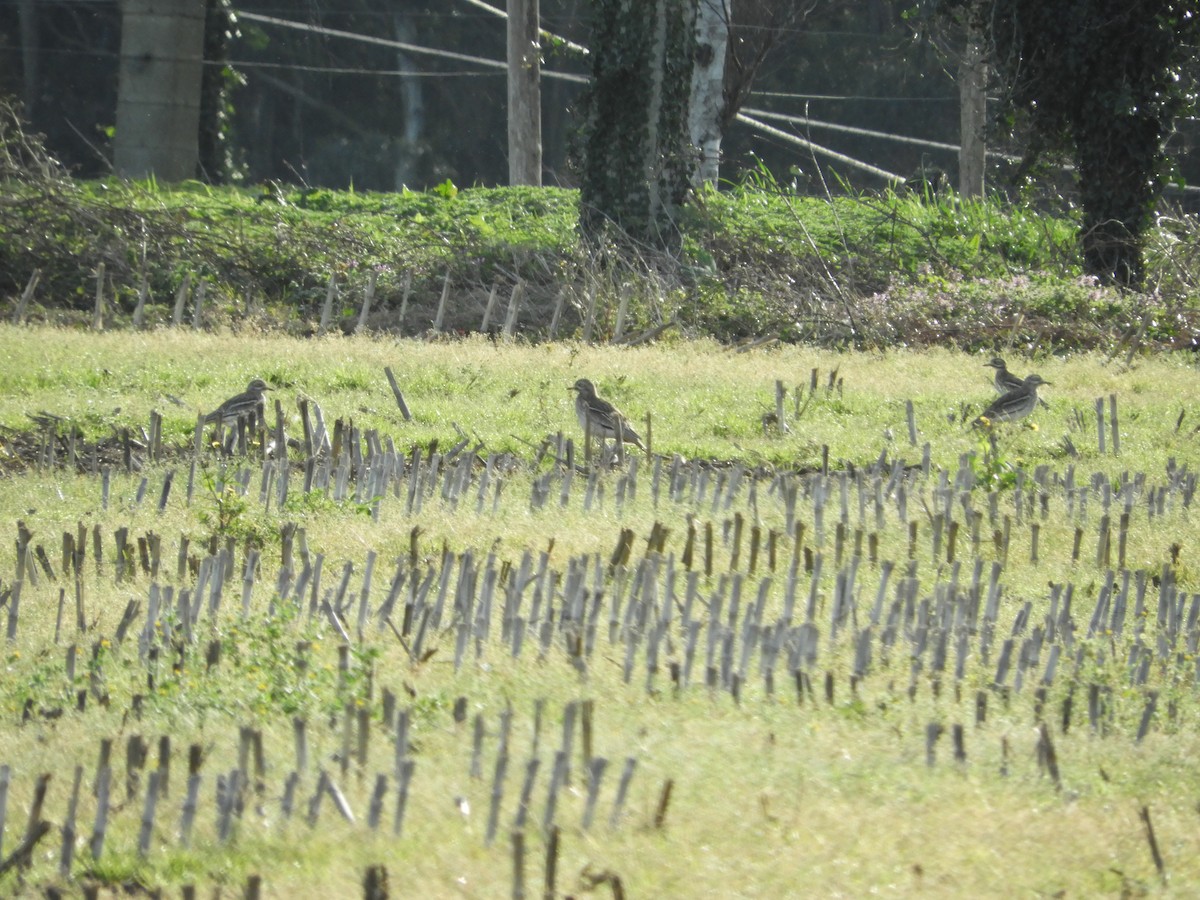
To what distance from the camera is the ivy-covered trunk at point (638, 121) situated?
58.6ft

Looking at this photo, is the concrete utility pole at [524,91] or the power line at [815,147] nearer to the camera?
the power line at [815,147]

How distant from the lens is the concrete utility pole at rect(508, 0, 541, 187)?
25.0 metres

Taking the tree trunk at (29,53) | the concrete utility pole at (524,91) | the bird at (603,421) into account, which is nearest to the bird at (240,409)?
the bird at (603,421)

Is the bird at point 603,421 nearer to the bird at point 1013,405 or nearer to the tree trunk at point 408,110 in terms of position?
the bird at point 1013,405

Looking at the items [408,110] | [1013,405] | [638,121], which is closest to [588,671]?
[1013,405]

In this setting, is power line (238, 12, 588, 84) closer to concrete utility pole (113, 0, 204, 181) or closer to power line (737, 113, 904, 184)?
power line (737, 113, 904, 184)

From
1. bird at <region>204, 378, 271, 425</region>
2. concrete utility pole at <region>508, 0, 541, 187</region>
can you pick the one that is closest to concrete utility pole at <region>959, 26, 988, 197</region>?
concrete utility pole at <region>508, 0, 541, 187</region>

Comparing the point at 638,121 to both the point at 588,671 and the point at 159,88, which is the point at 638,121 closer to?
the point at 159,88

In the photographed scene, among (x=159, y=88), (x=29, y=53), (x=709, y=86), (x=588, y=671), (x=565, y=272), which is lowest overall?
(x=588, y=671)

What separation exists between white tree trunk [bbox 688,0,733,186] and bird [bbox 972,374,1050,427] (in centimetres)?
1271

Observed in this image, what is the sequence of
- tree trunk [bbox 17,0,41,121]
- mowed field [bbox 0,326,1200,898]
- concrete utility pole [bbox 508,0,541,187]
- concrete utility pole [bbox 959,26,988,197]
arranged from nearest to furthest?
mowed field [bbox 0,326,1200,898]
concrete utility pole [bbox 508,0,541,187]
concrete utility pole [bbox 959,26,988,197]
tree trunk [bbox 17,0,41,121]

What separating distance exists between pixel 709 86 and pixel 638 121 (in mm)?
6278

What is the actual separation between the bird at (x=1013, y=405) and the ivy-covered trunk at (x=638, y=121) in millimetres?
7352

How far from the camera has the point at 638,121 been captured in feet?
59.9
